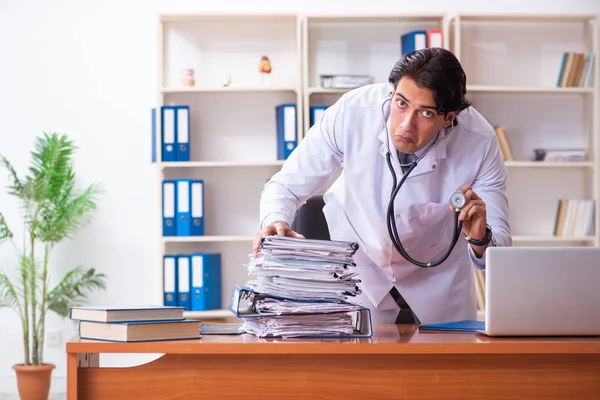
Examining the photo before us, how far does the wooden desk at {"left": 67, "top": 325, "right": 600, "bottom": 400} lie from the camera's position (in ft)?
4.64

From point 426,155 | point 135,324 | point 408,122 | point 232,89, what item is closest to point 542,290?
point 408,122

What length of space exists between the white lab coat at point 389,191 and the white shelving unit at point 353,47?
2266 mm

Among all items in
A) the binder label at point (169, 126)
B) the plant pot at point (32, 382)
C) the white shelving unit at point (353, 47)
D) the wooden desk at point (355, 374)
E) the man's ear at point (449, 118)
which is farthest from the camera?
the white shelving unit at point (353, 47)

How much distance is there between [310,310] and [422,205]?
618 millimetres

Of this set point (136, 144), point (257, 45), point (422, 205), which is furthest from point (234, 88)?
point (422, 205)

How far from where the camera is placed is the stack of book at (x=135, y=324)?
1416mm

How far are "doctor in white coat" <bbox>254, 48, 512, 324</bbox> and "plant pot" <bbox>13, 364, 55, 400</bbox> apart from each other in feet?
7.92

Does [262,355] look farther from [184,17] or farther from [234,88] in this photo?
[184,17]

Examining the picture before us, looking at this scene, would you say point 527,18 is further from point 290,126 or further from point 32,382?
point 32,382

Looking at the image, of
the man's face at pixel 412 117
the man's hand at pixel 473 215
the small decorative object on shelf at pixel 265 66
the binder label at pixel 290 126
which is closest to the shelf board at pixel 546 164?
the binder label at pixel 290 126

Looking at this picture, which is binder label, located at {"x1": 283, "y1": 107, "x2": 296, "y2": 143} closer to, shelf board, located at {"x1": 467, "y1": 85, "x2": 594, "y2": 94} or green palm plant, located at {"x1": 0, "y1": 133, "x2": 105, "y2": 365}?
shelf board, located at {"x1": 467, "y1": 85, "x2": 594, "y2": 94}

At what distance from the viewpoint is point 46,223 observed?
13.1 feet

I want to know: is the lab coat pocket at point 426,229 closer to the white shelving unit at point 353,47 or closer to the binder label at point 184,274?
the binder label at point 184,274

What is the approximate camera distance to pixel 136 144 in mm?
4367
